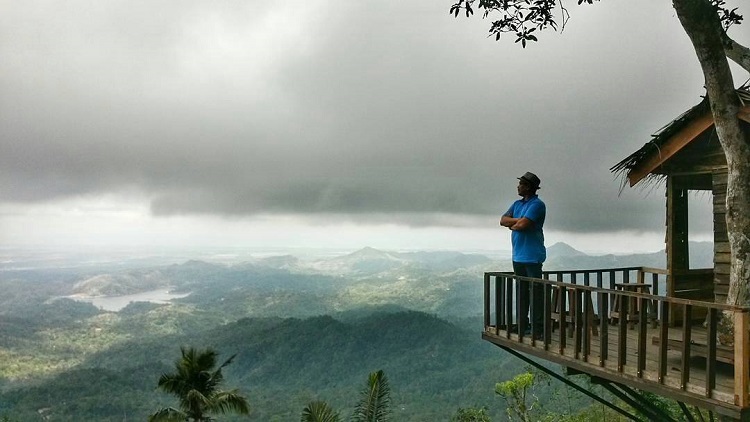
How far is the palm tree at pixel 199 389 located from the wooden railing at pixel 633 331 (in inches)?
482

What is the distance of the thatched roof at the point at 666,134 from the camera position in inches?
256

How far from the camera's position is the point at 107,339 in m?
186

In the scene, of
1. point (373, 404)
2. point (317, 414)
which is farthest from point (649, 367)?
point (373, 404)

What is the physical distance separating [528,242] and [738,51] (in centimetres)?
300

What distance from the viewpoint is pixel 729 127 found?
17.1 ft

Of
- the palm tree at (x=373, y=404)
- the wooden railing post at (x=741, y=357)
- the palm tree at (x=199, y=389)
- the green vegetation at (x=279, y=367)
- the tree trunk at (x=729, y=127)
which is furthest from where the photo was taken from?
the green vegetation at (x=279, y=367)

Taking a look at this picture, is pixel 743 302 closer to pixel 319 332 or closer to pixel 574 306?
pixel 574 306

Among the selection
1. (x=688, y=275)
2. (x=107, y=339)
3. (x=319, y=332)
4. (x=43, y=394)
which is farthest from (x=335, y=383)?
(x=688, y=275)

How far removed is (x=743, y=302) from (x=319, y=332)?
157207 millimetres

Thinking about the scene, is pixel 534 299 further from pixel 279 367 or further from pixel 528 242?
pixel 279 367

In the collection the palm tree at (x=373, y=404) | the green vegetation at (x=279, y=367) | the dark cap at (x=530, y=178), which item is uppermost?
the dark cap at (x=530, y=178)

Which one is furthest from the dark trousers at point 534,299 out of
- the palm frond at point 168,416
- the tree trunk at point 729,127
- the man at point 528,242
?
the palm frond at point 168,416

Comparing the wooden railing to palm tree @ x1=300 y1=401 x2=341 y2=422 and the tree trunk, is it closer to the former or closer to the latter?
the tree trunk

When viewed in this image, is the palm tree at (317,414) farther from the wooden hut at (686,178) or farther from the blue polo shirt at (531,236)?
the wooden hut at (686,178)
